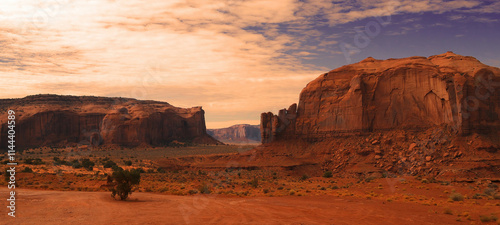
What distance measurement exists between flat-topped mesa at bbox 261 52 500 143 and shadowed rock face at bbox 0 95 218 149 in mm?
53550

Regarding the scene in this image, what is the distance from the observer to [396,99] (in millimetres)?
44875

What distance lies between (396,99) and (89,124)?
3377 inches

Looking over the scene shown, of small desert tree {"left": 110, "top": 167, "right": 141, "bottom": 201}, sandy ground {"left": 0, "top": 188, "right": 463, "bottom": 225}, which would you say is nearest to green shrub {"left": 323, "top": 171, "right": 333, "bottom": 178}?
sandy ground {"left": 0, "top": 188, "right": 463, "bottom": 225}

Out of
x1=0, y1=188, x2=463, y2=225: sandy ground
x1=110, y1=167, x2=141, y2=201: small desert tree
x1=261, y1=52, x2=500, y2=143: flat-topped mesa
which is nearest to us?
x1=0, y1=188, x2=463, y2=225: sandy ground

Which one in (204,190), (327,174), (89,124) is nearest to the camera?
(204,190)

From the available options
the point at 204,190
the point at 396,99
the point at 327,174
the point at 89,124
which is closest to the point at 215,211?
the point at 204,190

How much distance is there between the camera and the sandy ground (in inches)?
709

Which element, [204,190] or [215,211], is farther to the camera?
[204,190]

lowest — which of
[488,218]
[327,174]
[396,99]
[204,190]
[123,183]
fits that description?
[327,174]

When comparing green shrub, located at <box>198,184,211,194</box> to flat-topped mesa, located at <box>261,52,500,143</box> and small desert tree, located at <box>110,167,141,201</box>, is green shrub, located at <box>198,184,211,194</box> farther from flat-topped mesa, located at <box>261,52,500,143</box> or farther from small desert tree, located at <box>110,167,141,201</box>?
flat-topped mesa, located at <box>261,52,500,143</box>

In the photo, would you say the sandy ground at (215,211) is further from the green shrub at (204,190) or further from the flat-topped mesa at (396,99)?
the flat-topped mesa at (396,99)

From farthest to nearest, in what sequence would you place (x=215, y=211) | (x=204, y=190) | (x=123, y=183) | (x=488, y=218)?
1. (x=204, y=190)
2. (x=123, y=183)
3. (x=215, y=211)
4. (x=488, y=218)

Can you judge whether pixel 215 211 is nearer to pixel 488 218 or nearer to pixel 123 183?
pixel 123 183

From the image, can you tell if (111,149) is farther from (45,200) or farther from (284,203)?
(284,203)
